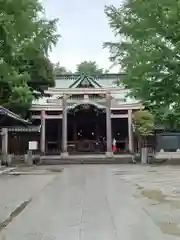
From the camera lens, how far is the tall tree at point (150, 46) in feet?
36.3

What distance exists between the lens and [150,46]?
39.6ft

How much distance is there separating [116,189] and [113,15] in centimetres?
596

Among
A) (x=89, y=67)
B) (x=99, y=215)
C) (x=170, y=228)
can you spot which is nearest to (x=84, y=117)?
(x=99, y=215)

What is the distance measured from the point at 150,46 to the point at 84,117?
33335 mm

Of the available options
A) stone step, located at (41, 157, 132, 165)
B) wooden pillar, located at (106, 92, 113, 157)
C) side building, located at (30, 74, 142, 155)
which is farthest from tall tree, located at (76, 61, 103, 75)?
stone step, located at (41, 157, 132, 165)

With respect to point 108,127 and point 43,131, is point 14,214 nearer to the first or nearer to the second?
point 108,127

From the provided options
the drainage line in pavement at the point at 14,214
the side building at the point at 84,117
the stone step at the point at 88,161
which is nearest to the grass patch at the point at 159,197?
the drainage line in pavement at the point at 14,214

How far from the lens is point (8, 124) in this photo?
10203mm

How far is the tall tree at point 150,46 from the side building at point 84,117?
88.6 ft

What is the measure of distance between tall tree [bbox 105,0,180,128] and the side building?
1063 inches

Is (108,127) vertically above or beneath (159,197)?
above

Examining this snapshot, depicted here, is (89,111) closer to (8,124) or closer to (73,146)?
(73,146)

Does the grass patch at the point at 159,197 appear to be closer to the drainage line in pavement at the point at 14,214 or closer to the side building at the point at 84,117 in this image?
the drainage line in pavement at the point at 14,214

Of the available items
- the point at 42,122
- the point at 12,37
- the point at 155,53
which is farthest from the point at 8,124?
the point at 42,122
